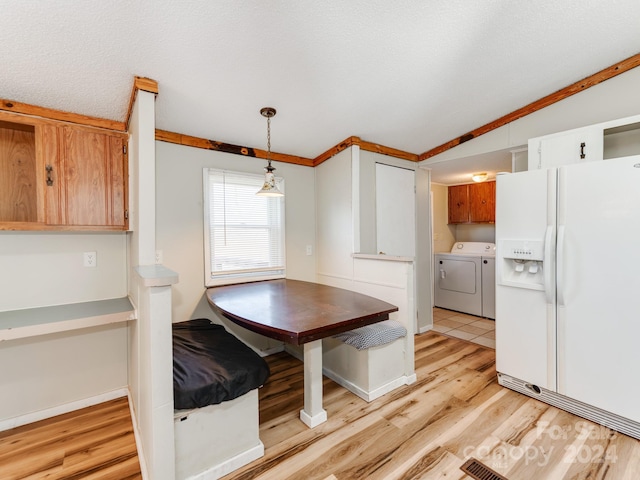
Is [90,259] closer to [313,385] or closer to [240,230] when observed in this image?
[240,230]

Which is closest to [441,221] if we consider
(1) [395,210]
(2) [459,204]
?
(2) [459,204]

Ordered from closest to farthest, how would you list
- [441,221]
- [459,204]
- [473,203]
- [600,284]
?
[600,284], [473,203], [459,204], [441,221]

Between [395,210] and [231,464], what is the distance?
286 cm

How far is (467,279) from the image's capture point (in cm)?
448

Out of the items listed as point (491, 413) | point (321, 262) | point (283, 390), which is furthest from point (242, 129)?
point (491, 413)

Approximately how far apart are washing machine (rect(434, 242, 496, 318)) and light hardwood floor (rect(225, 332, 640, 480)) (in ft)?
6.65

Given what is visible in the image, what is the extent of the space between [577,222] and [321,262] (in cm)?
235

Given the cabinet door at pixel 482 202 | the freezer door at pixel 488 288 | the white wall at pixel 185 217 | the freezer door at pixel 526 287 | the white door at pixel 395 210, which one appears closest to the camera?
the freezer door at pixel 526 287

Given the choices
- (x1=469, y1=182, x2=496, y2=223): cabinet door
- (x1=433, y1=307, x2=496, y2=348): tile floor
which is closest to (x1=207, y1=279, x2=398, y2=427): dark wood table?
(x1=433, y1=307, x2=496, y2=348): tile floor

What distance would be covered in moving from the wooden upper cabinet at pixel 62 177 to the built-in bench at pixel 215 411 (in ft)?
4.02

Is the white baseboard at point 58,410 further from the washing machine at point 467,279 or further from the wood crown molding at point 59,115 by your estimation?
the washing machine at point 467,279

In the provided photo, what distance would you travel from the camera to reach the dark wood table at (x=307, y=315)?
5.13 feet

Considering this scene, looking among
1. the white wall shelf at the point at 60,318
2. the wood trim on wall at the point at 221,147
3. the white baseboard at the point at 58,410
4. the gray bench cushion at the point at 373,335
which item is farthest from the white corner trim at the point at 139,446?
the wood trim on wall at the point at 221,147

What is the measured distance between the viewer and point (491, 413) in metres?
2.08
